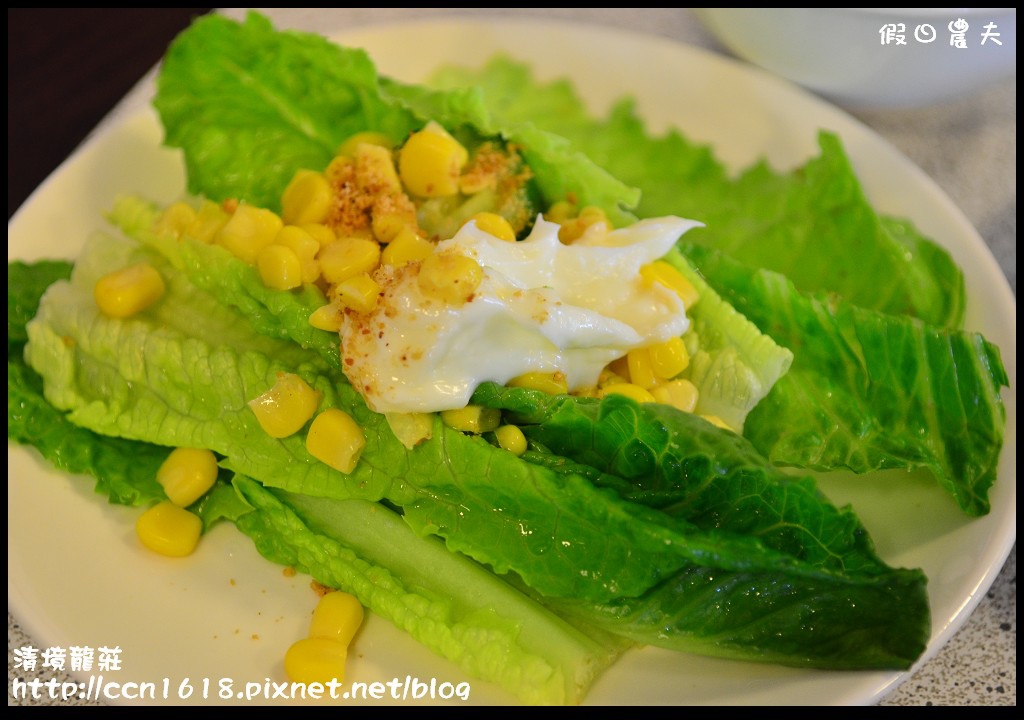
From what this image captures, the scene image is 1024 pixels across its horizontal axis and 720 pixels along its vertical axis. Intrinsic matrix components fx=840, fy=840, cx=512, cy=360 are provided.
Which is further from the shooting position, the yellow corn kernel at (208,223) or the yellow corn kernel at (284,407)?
the yellow corn kernel at (208,223)

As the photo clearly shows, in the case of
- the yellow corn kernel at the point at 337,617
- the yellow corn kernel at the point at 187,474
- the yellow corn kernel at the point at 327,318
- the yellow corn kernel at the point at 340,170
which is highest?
the yellow corn kernel at the point at 340,170

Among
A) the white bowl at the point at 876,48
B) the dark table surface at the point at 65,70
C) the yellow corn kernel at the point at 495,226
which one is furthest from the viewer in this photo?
the dark table surface at the point at 65,70

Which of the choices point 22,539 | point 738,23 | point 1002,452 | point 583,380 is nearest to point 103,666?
point 22,539

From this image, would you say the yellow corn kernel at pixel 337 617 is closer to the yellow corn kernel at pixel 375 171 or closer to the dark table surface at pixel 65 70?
the yellow corn kernel at pixel 375 171

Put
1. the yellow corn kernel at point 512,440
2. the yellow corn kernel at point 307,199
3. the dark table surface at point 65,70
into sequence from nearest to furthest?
the yellow corn kernel at point 512,440
the yellow corn kernel at point 307,199
the dark table surface at point 65,70

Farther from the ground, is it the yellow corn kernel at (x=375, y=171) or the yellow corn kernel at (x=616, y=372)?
the yellow corn kernel at (x=375, y=171)

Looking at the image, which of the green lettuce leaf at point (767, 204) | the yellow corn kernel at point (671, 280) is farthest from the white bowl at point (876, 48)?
the yellow corn kernel at point (671, 280)

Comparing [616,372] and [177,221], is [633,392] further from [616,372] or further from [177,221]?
[177,221]
